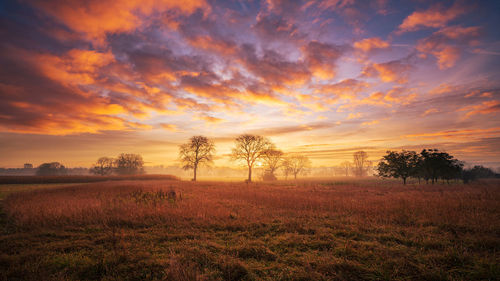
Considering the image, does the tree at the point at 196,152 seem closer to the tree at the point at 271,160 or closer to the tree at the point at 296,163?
the tree at the point at 271,160

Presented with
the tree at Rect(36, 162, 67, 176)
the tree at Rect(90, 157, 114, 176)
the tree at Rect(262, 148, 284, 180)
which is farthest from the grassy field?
the tree at Rect(36, 162, 67, 176)

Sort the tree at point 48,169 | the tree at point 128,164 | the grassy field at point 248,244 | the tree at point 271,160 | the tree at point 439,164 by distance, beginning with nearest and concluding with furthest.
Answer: the grassy field at point 248,244, the tree at point 439,164, the tree at point 271,160, the tree at point 128,164, the tree at point 48,169

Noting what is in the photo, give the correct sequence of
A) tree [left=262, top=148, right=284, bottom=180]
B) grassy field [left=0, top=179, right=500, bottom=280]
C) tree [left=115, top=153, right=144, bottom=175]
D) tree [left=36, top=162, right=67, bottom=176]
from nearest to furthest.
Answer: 1. grassy field [left=0, top=179, right=500, bottom=280]
2. tree [left=262, top=148, right=284, bottom=180]
3. tree [left=115, top=153, right=144, bottom=175]
4. tree [left=36, top=162, right=67, bottom=176]

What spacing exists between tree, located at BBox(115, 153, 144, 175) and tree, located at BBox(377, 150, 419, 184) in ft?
289

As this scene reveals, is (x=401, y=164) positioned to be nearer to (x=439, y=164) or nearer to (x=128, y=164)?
(x=439, y=164)

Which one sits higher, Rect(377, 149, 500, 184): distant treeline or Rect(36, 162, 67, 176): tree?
Rect(377, 149, 500, 184): distant treeline

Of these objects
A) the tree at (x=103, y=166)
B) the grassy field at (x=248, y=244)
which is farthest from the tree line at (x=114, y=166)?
the grassy field at (x=248, y=244)

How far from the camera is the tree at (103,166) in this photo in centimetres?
8491

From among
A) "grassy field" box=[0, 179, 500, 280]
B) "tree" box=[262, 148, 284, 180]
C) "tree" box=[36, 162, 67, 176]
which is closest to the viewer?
"grassy field" box=[0, 179, 500, 280]

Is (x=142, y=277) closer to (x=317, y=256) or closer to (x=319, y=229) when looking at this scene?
(x=317, y=256)

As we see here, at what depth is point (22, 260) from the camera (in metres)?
5.14

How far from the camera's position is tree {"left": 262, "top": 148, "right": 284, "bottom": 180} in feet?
172

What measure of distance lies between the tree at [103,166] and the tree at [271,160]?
7172 cm

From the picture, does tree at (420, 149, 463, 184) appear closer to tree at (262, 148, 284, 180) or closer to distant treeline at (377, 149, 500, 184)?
distant treeline at (377, 149, 500, 184)
